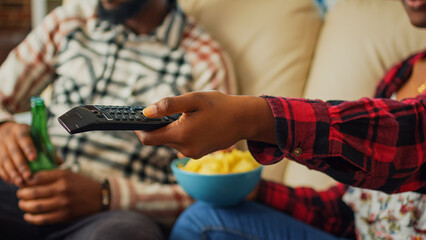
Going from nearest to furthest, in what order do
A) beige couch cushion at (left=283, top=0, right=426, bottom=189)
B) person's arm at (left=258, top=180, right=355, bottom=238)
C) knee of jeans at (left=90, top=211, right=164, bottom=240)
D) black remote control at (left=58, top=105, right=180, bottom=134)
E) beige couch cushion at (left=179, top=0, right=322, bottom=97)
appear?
black remote control at (left=58, top=105, right=180, bottom=134), knee of jeans at (left=90, top=211, right=164, bottom=240), person's arm at (left=258, top=180, right=355, bottom=238), beige couch cushion at (left=283, top=0, right=426, bottom=189), beige couch cushion at (left=179, top=0, right=322, bottom=97)

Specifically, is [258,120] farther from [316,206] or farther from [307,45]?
[307,45]

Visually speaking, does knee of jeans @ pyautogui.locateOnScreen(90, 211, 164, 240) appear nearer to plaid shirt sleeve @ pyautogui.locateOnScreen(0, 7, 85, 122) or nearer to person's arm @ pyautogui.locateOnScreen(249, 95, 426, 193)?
person's arm @ pyautogui.locateOnScreen(249, 95, 426, 193)

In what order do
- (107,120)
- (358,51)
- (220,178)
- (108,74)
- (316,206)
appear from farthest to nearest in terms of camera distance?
(108,74) < (358,51) < (316,206) < (220,178) < (107,120)

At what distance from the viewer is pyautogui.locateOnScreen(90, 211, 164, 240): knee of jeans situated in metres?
0.80

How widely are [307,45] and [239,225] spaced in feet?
2.31

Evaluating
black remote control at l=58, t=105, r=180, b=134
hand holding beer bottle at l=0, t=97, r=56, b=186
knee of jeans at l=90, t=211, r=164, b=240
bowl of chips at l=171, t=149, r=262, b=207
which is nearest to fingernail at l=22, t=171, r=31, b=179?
hand holding beer bottle at l=0, t=97, r=56, b=186

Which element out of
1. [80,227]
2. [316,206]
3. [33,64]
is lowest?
[80,227]

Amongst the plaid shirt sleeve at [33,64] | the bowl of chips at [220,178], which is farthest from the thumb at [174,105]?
the plaid shirt sleeve at [33,64]

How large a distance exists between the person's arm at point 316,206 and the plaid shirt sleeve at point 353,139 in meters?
0.40

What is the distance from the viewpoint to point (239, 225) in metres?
0.82

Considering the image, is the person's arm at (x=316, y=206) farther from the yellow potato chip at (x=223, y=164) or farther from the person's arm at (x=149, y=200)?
the person's arm at (x=149, y=200)

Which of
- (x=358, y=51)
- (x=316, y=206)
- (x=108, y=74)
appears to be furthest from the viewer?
(x=108, y=74)

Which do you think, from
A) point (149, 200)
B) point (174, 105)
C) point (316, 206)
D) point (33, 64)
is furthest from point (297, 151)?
point (33, 64)

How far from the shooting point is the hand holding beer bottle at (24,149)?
949mm
